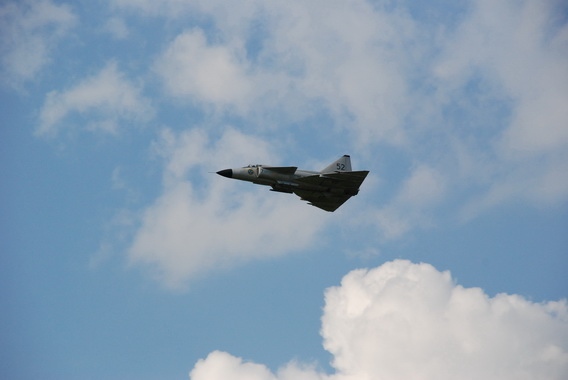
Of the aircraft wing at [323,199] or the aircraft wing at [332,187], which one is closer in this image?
the aircraft wing at [332,187]

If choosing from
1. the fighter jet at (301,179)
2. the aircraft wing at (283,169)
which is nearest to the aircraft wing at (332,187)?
the fighter jet at (301,179)

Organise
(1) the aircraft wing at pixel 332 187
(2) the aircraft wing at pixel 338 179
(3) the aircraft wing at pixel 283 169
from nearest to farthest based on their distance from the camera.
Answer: (3) the aircraft wing at pixel 283 169
(2) the aircraft wing at pixel 338 179
(1) the aircraft wing at pixel 332 187

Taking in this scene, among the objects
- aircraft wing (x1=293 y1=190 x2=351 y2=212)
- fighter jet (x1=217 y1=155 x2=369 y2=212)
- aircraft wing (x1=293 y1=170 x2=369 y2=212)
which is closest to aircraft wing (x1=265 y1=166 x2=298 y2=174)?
fighter jet (x1=217 y1=155 x2=369 y2=212)

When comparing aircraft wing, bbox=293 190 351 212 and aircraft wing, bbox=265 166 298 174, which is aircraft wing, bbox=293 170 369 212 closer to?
aircraft wing, bbox=293 190 351 212

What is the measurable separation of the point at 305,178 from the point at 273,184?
4009 millimetres

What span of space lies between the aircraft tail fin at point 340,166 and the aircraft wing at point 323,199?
3.28 meters

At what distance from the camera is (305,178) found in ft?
334

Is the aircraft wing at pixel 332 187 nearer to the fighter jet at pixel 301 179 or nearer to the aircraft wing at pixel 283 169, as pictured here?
the fighter jet at pixel 301 179

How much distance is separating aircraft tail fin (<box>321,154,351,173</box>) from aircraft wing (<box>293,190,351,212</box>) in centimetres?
328

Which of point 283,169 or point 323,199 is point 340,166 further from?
point 283,169

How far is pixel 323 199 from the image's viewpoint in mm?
106375

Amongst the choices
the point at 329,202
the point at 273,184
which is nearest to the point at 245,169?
the point at 273,184

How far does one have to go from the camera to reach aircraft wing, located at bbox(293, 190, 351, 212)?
10450 centimetres

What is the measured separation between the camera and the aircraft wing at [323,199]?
10450 centimetres
